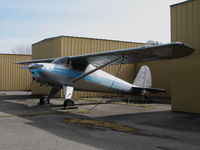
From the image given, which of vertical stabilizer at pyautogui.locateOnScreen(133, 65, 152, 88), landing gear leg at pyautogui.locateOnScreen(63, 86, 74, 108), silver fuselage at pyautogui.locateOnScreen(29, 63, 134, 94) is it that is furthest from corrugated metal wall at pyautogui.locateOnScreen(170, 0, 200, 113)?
vertical stabilizer at pyautogui.locateOnScreen(133, 65, 152, 88)

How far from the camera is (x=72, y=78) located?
12.2m

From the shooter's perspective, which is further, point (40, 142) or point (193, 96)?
point (193, 96)

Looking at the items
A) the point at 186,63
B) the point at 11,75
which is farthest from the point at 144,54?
the point at 11,75

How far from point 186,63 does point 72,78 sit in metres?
5.69

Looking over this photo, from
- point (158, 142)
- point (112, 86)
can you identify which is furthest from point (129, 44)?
point (158, 142)

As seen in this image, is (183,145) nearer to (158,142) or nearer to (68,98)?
(158,142)

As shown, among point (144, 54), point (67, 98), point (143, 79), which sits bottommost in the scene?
point (67, 98)

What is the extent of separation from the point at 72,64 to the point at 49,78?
62.7 inches

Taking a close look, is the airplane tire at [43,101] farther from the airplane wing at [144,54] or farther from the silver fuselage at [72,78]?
the airplane wing at [144,54]

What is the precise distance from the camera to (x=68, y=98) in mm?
11625

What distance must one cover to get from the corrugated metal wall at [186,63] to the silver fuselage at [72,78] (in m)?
4.23

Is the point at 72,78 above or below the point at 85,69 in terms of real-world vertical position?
below

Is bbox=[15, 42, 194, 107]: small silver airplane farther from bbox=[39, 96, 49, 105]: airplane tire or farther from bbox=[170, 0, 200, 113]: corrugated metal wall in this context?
bbox=[170, 0, 200, 113]: corrugated metal wall

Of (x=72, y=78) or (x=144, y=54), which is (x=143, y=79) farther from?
(x=144, y=54)
